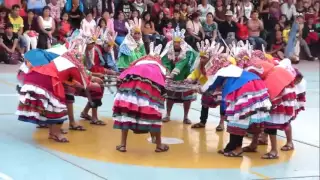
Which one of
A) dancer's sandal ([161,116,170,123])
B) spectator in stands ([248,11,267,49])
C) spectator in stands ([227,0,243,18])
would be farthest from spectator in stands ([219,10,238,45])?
dancer's sandal ([161,116,170,123])

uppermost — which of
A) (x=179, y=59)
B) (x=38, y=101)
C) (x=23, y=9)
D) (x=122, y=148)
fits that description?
(x=23, y=9)

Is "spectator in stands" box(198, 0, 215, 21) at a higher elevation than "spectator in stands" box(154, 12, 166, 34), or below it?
higher

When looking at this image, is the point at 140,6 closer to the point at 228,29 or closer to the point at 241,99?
the point at 228,29

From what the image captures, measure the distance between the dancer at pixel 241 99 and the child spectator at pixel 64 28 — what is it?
4291mm

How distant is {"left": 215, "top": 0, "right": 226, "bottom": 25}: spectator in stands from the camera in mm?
10672

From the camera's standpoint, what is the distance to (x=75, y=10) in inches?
368

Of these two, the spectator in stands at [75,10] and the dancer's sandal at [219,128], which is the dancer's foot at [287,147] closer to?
the dancer's sandal at [219,128]

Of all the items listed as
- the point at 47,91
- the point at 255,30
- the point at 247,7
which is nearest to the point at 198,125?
the point at 47,91

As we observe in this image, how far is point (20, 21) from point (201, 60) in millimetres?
6671

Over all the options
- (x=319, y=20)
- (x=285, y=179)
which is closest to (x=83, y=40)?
(x=285, y=179)

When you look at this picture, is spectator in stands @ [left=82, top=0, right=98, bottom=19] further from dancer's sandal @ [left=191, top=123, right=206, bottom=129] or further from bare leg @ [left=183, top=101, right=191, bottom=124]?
dancer's sandal @ [left=191, top=123, right=206, bottom=129]

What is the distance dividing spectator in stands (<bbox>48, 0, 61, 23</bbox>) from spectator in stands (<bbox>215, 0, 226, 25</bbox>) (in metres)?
2.60

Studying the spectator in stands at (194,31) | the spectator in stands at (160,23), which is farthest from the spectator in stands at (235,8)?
the spectator in stands at (160,23)

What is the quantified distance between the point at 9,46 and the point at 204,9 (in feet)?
14.5
